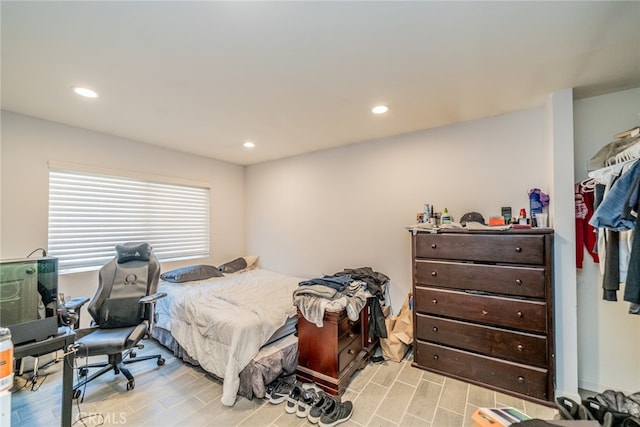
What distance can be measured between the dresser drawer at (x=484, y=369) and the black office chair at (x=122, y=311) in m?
2.62

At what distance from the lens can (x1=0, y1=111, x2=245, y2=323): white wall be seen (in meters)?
2.41

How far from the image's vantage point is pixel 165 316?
2861 millimetres

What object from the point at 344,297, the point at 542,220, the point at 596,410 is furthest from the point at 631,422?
the point at 344,297

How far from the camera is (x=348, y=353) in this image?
2.33 meters

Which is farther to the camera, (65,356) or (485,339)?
(485,339)

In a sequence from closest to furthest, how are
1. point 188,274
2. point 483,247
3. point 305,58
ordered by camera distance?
point 305,58 → point 483,247 → point 188,274

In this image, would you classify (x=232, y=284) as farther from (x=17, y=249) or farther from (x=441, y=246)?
(x=441, y=246)

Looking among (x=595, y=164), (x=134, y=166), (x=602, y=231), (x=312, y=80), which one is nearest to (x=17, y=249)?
(x=134, y=166)

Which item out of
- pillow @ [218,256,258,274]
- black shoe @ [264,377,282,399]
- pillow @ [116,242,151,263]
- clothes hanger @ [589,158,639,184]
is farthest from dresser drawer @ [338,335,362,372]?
pillow @ [218,256,258,274]

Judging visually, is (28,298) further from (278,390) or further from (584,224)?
(584,224)

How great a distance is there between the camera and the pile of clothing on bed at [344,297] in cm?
221

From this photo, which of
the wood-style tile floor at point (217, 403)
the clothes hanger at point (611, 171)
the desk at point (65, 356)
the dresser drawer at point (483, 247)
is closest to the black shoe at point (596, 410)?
the wood-style tile floor at point (217, 403)

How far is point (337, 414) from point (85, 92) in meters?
3.19

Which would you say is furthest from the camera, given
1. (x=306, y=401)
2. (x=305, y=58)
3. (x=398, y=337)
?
(x=398, y=337)
